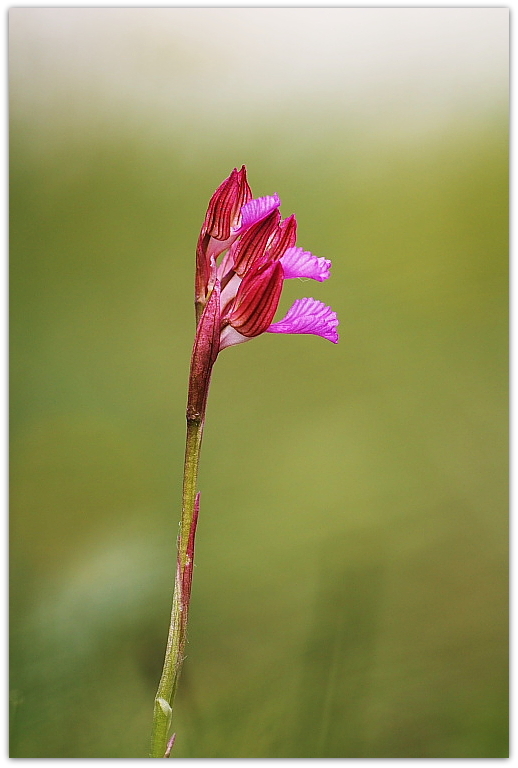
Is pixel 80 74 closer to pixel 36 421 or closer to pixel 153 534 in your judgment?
pixel 36 421

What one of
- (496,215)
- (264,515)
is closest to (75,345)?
(264,515)

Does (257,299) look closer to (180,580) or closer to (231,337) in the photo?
(231,337)

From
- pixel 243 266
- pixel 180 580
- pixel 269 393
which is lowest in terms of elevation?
pixel 180 580

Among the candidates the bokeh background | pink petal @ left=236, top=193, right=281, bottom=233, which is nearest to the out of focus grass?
the bokeh background

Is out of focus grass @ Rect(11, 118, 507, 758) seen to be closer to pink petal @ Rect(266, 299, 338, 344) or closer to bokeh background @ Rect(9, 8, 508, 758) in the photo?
bokeh background @ Rect(9, 8, 508, 758)

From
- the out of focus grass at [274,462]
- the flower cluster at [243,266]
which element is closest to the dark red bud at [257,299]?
the flower cluster at [243,266]

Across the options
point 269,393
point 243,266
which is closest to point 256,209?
point 243,266
